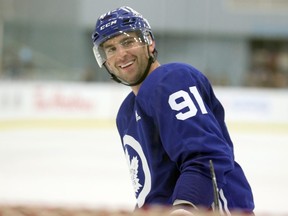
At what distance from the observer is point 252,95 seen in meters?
9.84

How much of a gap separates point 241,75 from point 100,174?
6332mm

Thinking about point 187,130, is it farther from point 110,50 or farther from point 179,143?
point 110,50

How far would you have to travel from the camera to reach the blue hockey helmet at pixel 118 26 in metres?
1.55

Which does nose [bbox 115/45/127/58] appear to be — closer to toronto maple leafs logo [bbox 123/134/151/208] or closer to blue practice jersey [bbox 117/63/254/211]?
blue practice jersey [bbox 117/63/254/211]

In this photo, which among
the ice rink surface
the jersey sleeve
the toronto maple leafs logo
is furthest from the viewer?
the ice rink surface

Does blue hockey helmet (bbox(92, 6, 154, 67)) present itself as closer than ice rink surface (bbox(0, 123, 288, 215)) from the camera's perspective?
Yes

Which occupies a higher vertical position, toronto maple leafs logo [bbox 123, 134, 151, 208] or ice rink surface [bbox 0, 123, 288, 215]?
toronto maple leafs logo [bbox 123, 134, 151, 208]

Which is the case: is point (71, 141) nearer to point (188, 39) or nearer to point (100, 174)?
point (100, 174)

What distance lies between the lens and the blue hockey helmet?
5.07 feet

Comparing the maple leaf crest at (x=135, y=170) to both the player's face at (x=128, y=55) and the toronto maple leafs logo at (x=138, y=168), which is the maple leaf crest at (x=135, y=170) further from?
the player's face at (x=128, y=55)

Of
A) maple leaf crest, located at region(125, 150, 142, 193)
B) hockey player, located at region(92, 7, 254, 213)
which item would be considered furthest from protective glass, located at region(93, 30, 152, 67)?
maple leaf crest, located at region(125, 150, 142, 193)

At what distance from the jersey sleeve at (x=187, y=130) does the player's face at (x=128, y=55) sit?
0.11m

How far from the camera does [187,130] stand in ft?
4.38

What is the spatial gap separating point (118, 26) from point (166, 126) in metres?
0.33
